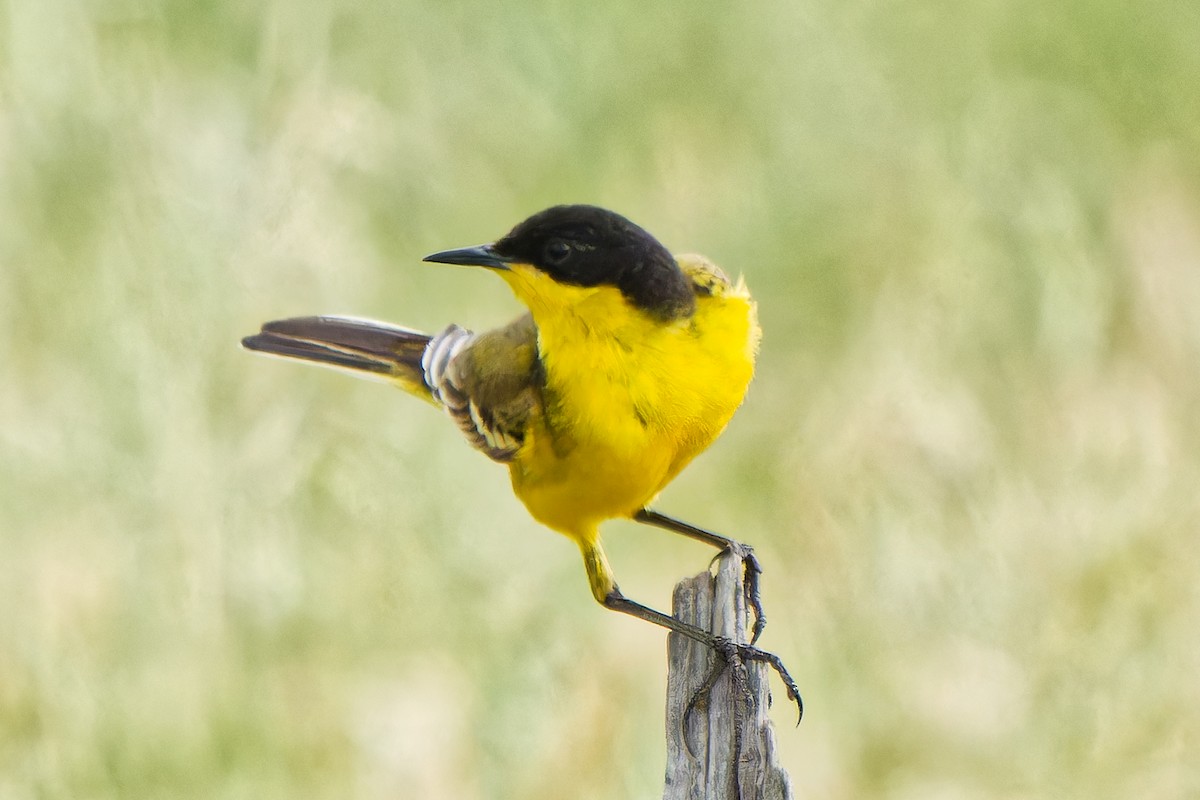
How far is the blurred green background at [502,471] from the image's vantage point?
13.7 ft

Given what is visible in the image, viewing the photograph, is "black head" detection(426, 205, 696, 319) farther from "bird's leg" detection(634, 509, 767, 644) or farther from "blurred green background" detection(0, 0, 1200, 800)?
"blurred green background" detection(0, 0, 1200, 800)

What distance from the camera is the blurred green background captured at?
13.7ft

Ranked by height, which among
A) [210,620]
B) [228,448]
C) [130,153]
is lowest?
[210,620]

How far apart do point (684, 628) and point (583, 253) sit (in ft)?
3.33

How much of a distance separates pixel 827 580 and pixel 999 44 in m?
2.88

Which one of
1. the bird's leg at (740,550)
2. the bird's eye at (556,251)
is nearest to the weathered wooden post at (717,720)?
the bird's leg at (740,550)

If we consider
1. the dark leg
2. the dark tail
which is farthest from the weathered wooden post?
the dark tail

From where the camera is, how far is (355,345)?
5.11m

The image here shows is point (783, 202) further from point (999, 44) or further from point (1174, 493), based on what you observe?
point (1174, 493)

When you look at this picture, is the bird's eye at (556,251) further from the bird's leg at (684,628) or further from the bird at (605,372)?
the bird's leg at (684,628)

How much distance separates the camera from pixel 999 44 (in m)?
6.53

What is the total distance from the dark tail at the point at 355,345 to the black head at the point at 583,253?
114 cm

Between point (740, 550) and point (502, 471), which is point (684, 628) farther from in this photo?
point (502, 471)

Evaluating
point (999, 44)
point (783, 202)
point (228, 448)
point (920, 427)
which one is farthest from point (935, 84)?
point (228, 448)
